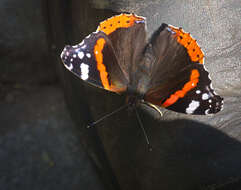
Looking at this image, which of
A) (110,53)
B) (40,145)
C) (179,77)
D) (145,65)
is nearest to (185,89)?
(179,77)

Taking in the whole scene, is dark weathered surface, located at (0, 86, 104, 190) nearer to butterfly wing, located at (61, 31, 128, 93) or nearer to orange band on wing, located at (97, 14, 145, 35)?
butterfly wing, located at (61, 31, 128, 93)

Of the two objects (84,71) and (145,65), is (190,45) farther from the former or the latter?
(84,71)

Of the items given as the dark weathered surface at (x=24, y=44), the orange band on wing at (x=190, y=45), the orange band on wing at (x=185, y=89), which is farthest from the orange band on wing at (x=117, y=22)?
the dark weathered surface at (x=24, y=44)

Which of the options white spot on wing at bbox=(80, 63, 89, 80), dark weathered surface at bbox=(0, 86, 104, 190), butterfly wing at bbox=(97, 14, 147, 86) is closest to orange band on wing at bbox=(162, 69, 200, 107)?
butterfly wing at bbox=(97, 14, 147, 86)

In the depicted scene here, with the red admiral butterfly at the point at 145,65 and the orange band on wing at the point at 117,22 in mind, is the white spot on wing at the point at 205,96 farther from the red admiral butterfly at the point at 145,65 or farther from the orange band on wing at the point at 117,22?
the orange band on wing at the point at 117,22

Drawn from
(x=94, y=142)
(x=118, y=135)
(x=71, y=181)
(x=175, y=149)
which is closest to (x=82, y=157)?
(x=71, y=181)

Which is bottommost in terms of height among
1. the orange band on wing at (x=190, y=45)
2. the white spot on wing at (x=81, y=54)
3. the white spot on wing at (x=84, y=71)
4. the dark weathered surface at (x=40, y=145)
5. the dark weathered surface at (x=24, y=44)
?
the dark weathered surface at (x=40, y=145)
